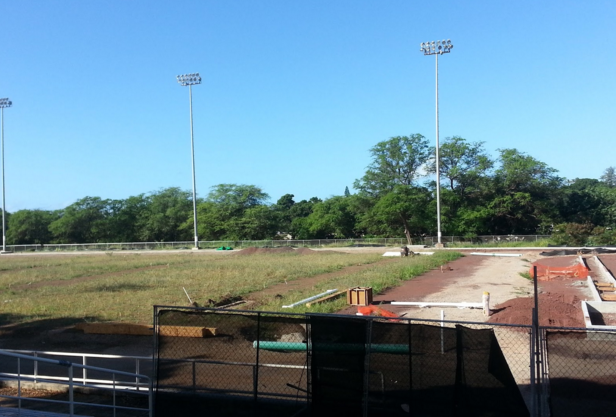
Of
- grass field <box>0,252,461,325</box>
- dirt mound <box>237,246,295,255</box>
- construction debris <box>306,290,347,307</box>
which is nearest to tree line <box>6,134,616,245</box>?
dirt mound <box>237,246,295,255</box>

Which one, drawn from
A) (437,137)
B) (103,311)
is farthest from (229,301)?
(437,137)

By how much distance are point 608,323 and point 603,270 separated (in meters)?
16.6

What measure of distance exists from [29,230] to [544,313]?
329 feet

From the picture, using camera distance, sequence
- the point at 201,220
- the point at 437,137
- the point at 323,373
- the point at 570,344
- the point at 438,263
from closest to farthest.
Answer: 1. the point at 323,373
2. the point at 570,344
3. the point at 438,263
4. the point at 437,137
5. the point at 201,220

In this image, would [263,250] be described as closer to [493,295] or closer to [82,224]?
[493,295]

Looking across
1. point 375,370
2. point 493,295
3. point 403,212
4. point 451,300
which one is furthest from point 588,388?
point 403,212

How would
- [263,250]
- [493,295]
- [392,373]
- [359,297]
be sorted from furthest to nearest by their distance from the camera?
1. [263,250]
2. [493,295]
3. [359,297]
4. [392,373]

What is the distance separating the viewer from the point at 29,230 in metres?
97.9

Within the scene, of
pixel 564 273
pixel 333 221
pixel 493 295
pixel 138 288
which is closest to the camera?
pixel 493 295

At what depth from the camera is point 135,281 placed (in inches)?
1271

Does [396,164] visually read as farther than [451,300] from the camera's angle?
Yes

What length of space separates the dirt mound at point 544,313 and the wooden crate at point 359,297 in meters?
4.50

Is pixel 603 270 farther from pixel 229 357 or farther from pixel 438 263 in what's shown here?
pixel 229 357

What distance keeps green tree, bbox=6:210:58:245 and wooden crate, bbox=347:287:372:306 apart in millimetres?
92110
